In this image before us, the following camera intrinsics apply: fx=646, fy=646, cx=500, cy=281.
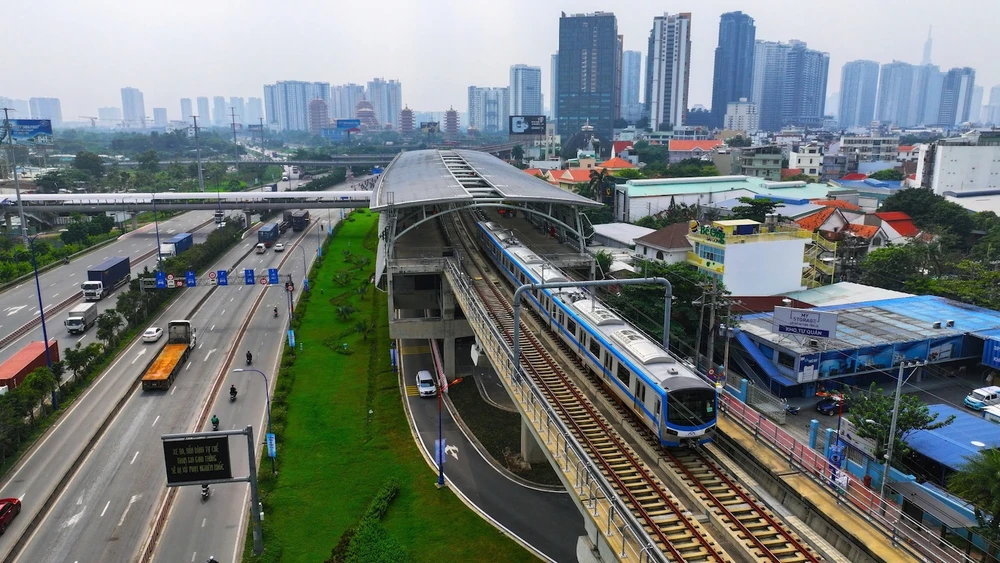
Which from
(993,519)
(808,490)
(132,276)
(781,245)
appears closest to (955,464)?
(993,519)

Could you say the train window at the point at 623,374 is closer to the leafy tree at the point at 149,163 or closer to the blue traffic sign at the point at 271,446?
the blue traffic sign at the point at 271,446

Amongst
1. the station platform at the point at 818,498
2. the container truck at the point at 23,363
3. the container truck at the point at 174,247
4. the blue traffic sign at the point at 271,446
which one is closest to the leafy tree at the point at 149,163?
the container truck at the point at 174,247

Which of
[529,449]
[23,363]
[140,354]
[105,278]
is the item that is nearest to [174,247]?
[105,278]

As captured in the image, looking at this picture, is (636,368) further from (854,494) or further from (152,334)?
(152,334)

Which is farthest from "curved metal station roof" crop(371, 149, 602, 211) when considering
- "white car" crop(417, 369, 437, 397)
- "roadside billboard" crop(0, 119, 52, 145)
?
"roadside billboard" crop(0, 119, 52, 145)

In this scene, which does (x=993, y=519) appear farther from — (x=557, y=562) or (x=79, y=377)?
(x=79, y=377)

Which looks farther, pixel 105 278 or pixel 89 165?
pixel 89 165
